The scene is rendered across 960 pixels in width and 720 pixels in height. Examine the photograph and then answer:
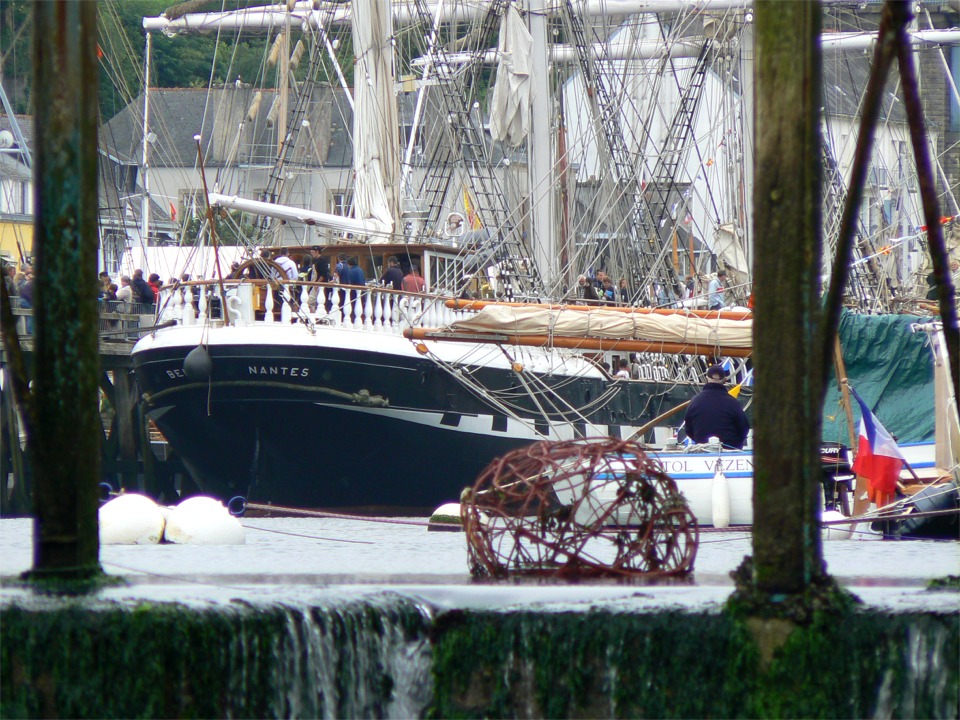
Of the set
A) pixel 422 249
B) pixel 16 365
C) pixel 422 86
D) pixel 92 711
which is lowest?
pixel 92 711

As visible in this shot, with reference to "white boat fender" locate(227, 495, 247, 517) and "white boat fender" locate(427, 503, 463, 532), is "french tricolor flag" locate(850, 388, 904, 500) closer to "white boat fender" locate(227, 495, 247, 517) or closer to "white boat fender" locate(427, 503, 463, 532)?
"white boat fender" locate(427, 503, 463, 532)

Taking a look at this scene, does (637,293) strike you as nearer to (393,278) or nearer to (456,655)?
(393,278)

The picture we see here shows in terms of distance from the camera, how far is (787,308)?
609cm

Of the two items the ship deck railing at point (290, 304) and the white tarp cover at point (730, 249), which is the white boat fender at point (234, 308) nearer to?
the ship deck railing at point (290, 304)

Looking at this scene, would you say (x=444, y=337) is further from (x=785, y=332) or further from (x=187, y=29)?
(x=187, y=29)

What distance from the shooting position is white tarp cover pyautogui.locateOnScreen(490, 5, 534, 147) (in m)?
25.9

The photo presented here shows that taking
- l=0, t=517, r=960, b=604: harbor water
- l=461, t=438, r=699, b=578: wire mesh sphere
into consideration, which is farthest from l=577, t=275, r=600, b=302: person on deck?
l=461, t=438, r=699, b=578: wire mesh sphere

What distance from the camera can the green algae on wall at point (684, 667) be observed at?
6043 mm

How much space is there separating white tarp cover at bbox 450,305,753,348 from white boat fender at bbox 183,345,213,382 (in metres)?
5.53

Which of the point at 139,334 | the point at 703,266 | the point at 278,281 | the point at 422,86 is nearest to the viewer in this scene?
the point at 278,281

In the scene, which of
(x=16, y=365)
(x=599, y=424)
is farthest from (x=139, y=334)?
(x=16, y=365)

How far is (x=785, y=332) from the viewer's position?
609 cm

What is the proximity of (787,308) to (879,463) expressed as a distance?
8051 mm

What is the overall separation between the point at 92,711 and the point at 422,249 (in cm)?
1860
